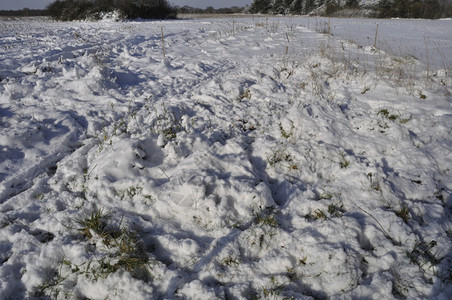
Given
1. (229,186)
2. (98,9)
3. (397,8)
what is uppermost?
(397,8)

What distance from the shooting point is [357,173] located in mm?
3139

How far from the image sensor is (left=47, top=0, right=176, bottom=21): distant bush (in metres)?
25.2

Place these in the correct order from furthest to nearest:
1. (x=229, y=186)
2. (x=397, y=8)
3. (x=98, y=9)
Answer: (x=397, y=8) < (x=98, y=9) < (x=229, y=186)

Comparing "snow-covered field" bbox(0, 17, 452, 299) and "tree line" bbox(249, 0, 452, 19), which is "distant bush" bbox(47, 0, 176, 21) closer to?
"tree line" bbox(249, 0, 452, 19)

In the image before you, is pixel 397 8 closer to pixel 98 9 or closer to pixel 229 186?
pixel 98 9

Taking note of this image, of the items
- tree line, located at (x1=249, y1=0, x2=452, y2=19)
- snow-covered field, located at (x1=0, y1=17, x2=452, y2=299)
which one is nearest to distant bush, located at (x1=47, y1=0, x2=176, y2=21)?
tree line, located at (x1=249, y1=0, x2=452, y2=19)

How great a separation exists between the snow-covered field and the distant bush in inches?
942

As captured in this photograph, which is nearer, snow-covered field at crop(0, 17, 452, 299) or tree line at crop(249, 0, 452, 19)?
snow-covered field at crop(0, 17, 452, 299)

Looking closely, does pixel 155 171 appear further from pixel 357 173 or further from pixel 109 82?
pixel 109 82

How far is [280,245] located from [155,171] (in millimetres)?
1763

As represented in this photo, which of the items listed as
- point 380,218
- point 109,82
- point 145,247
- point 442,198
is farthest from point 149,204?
point 109,82

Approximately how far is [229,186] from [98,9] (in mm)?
29420

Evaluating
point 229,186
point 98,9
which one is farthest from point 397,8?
point 229,186

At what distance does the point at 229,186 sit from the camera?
2848 millimetres
